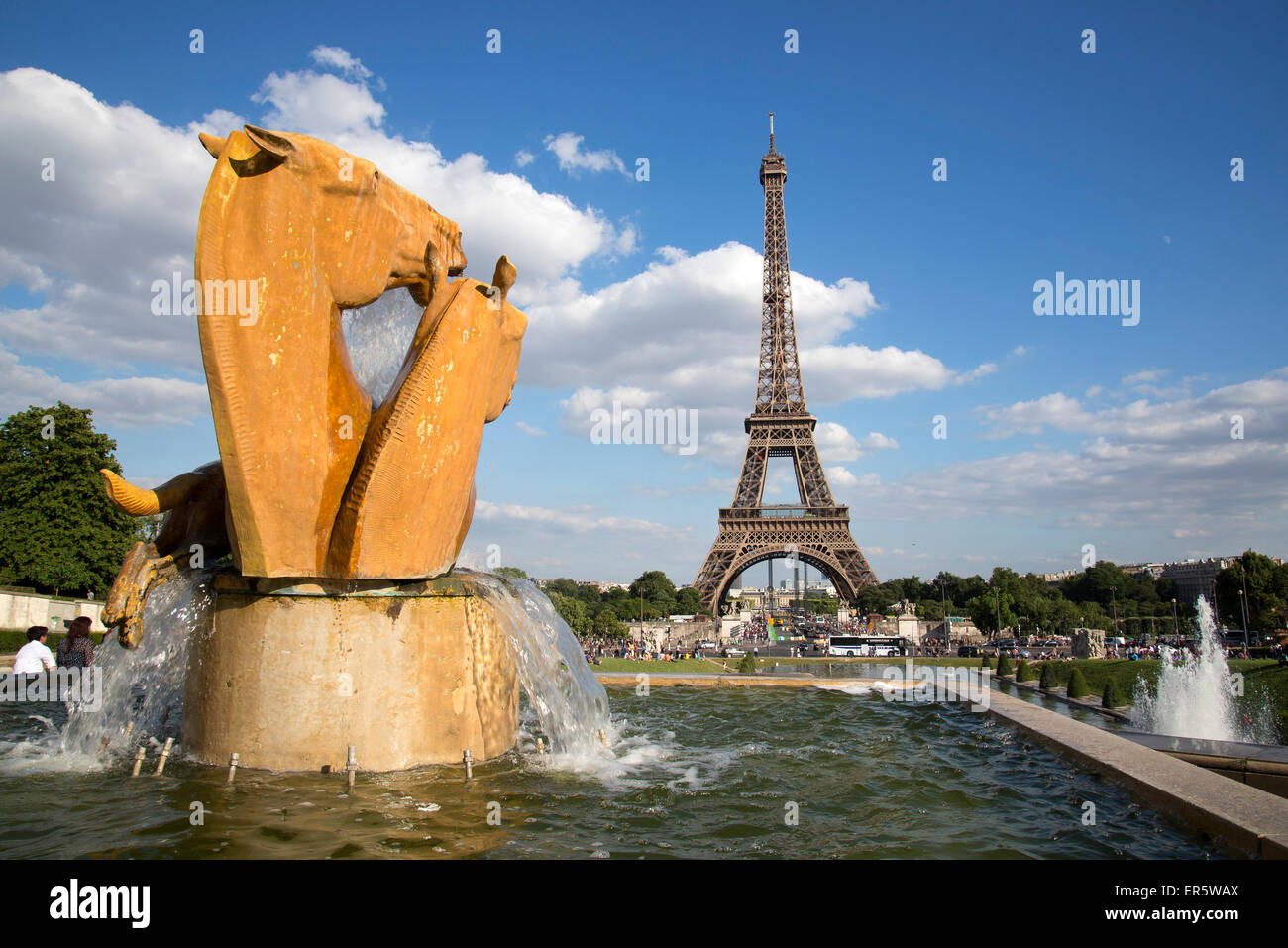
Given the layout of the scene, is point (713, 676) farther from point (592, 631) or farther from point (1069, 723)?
point (592, 631)

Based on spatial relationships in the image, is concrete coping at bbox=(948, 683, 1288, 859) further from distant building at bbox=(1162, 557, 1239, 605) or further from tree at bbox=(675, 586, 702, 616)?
distant building at bbox=(1162, 557, 1239, 605)

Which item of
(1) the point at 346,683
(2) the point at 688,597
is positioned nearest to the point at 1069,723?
(1) the point at 346,683

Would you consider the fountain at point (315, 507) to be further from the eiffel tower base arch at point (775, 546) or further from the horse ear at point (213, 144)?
the eiffel tower base arch at point (775, 546)

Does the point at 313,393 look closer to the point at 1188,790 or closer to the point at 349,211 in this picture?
the point at 349,211

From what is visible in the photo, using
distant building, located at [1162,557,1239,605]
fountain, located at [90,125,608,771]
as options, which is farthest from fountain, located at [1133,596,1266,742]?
distant building, located at [1162,557,1239,605]

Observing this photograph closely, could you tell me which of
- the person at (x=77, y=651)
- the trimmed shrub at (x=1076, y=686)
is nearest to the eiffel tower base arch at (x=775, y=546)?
the trimmed shrub at (x=1076, y=686)

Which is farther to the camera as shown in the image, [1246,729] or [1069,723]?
[1246,729]
